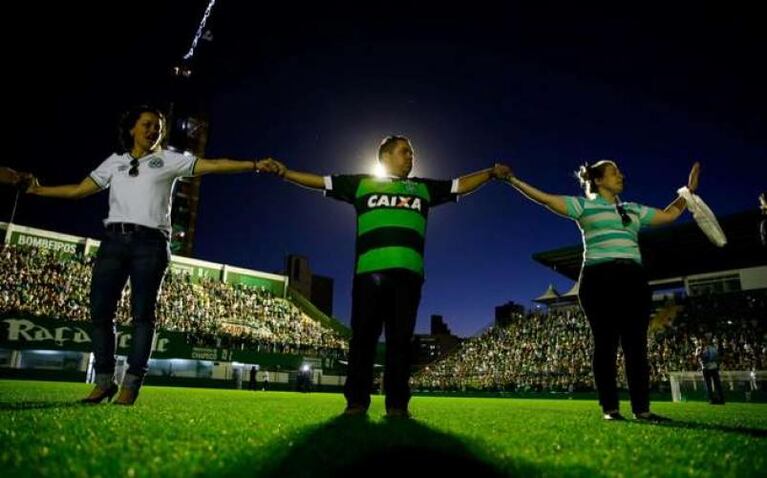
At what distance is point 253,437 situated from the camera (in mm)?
2451

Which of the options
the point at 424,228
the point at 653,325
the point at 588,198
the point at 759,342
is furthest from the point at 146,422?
the point at 653,325

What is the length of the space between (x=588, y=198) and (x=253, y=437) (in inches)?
156

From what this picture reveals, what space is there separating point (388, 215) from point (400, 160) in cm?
58

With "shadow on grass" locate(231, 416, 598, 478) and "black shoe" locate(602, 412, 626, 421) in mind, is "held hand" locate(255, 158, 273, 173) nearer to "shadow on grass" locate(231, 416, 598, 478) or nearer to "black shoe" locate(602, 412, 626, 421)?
"shadow on grass" locate(231, 416, 598, 478)

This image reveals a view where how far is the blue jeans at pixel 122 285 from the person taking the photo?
412cm

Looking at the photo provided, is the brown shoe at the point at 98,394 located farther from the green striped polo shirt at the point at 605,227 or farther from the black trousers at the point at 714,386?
the black trousers at the point at 714,386

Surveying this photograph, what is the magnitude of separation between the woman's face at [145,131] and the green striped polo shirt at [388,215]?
1.72 meters

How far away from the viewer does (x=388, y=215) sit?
13.1 ft

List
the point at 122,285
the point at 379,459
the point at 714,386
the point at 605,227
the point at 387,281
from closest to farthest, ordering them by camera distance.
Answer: the point at 379,459, the point at 387,281, the point at 122,285, the point at 605,227, the point at 714,386

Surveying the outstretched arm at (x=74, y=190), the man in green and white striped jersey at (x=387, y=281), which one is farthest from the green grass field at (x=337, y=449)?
the outstretched arm at (x=74, y=190)

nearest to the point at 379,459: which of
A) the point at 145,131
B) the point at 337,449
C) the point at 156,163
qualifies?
the point at 337,449

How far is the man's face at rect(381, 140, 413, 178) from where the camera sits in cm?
429

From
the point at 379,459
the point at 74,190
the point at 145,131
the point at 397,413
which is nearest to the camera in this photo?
A: the point at 379,459

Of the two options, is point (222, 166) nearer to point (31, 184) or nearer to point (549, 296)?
point (31, 184)
